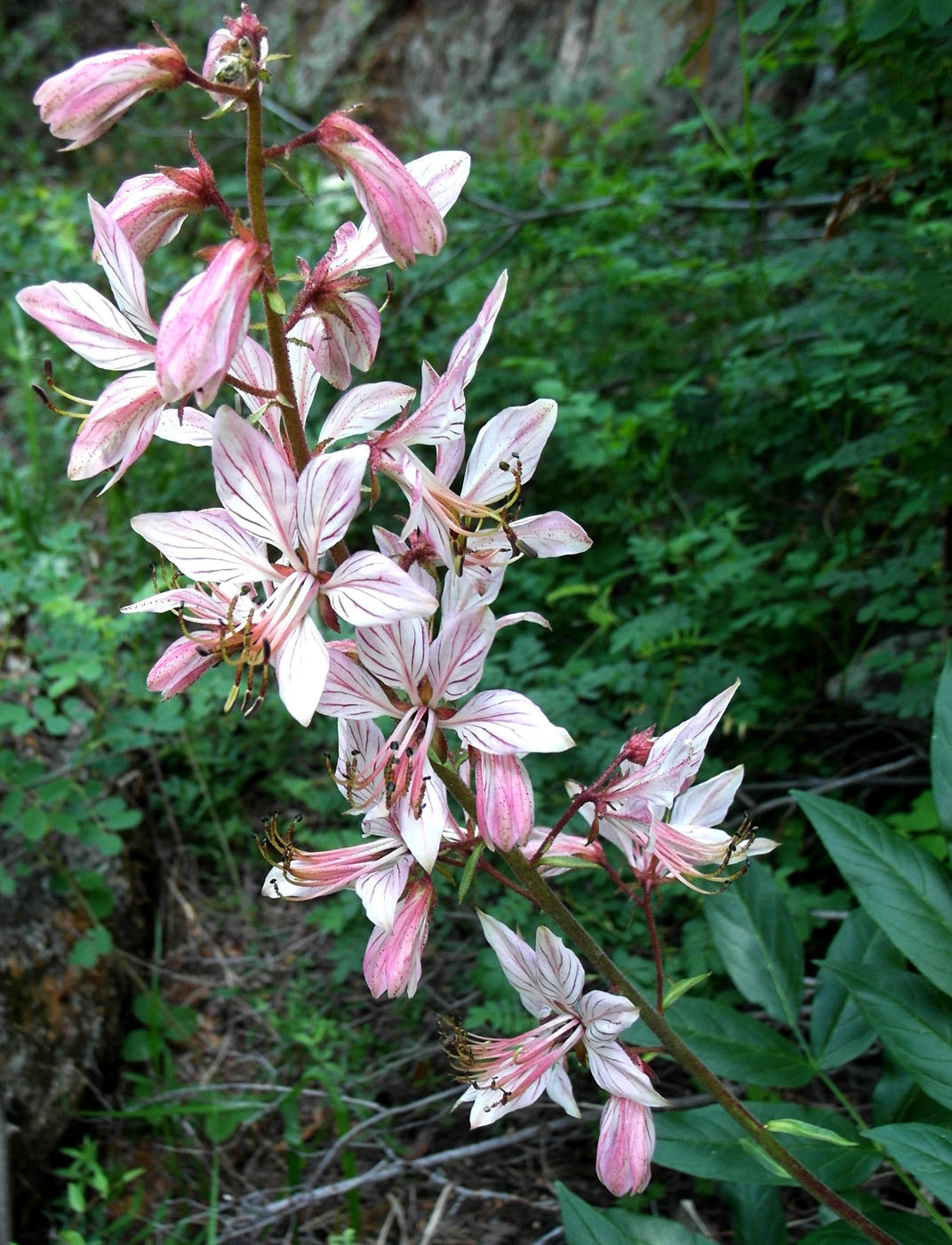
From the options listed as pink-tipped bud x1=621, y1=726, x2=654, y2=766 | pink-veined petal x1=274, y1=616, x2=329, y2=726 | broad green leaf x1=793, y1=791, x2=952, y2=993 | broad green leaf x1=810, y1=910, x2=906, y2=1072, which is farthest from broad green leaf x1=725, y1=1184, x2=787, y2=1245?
pink-veined petal x1=274, y1=616, x2=329, y2=726

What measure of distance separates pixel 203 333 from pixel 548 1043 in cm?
105

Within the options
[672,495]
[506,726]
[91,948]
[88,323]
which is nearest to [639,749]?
[506,726]

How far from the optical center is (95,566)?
3682 mm

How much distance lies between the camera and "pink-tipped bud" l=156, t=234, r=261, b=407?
942 mm

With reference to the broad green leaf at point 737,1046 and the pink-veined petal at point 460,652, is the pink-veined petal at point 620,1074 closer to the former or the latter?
the broad green leaf at point 737,1046

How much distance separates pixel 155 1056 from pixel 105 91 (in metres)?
2.38

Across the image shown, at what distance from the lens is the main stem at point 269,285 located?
105 centimetres

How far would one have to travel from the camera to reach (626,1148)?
1.30 meters

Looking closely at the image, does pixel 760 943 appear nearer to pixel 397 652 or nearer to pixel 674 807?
pixel 674 807

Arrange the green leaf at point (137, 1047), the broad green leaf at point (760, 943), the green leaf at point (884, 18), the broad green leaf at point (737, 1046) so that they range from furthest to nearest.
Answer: the green leaf at point (137, 1047)
the green leaf at point (884, 18)
the broad green leaf at point (760, 943)
the broad green leaf at point (737, 1046)

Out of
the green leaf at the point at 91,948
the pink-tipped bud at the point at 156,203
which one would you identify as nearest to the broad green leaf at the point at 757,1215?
the green leaf at the point at 91,948

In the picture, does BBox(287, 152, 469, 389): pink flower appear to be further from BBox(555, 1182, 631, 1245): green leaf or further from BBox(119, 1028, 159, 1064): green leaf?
BBox(119, 1028, 159, 1064): green leaf

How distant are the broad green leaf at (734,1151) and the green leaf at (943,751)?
520 mm

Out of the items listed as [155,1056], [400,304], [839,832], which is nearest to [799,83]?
[400,304]
